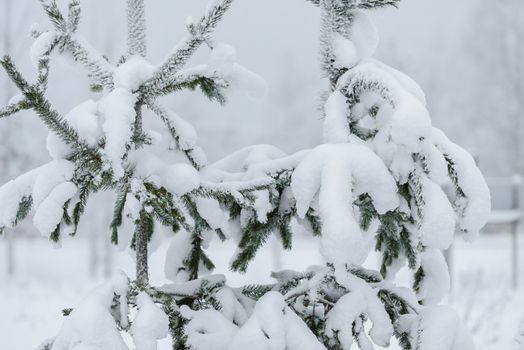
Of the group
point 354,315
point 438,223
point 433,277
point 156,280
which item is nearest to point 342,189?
point 438,223

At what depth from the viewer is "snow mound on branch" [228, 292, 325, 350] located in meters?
1.58

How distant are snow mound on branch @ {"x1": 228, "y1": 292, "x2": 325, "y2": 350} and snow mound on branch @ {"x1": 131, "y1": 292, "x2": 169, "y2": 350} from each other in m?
0.23

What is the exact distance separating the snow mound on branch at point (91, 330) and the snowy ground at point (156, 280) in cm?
235

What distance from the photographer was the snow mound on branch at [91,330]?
57.4 inches

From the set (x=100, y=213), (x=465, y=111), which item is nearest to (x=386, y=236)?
(x=100, y=213)

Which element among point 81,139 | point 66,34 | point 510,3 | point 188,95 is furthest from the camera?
point 188,95

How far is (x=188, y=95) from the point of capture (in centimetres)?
1991

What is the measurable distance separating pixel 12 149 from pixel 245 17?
56.9m

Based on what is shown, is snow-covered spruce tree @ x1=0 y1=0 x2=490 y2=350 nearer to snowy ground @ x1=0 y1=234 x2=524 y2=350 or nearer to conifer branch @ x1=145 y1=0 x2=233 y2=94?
conifer branch @ x1=145 y1=0 x2=233 y2=94

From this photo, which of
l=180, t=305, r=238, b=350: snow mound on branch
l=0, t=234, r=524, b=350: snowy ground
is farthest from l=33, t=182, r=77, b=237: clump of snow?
l=0, t=234, r=524, b=350: snowy ground

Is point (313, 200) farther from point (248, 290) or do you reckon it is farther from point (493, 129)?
point (493, 129)

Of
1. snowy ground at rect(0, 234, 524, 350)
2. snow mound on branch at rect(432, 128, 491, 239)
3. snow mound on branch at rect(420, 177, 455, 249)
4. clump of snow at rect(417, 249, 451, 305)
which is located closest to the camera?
snow mound on branch at rect(420, 177, 455, 249)

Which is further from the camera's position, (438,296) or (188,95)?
(188,95)

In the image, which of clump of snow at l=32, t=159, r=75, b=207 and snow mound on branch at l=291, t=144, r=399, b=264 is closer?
snow mound on branch at l=291, t=144, r=399, b=264
